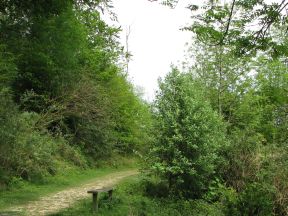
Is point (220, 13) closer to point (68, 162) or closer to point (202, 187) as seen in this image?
point (202, 187)

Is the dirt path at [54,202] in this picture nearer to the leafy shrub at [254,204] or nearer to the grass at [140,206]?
the grass at [140,206]

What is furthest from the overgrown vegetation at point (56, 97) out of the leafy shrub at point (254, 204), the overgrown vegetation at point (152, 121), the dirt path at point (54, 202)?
the leafy shrub at point (254, 204)

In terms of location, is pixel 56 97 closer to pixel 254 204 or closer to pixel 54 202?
pixel 54 202

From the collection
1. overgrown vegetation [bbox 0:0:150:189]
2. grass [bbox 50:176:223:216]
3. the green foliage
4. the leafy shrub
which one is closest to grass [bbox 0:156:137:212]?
overgrown vegetation [bbox 0:0:150:189]

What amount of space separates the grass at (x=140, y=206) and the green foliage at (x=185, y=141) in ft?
2.74

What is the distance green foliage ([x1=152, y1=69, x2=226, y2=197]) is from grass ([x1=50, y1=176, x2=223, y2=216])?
2.74ft

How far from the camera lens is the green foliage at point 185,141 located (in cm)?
1305

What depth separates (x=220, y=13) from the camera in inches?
183

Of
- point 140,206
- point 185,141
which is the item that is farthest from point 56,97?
point 140,206

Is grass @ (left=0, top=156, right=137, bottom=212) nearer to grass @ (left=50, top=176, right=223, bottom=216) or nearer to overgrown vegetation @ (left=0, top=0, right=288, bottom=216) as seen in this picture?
overgrown vegetation @ (left=0, top=0, right=288, bottom=216)

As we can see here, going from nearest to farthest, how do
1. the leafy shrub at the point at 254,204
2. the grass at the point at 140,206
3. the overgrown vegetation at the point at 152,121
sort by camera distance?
the overgrown vegetation at the point at 152,121, the leafy shrub at the point at 254,204, the grass at the point at 140,206

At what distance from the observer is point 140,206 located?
11.5 m

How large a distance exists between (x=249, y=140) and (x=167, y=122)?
11.6ft

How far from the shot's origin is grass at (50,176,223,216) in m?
10.1
